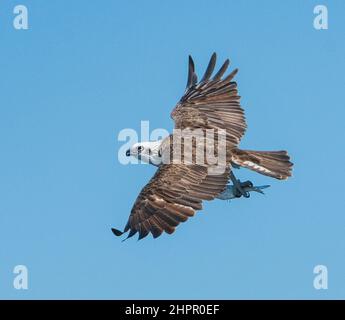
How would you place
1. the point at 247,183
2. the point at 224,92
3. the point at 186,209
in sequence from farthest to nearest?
the point at 224,92 < the point at 247,183 < the point at 186,209

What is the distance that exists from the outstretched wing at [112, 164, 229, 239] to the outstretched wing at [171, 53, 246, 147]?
78.5 inches

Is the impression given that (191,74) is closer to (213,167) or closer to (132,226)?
(213,167)

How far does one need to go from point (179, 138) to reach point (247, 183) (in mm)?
1703

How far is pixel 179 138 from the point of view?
79.5ft

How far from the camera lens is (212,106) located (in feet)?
84.2

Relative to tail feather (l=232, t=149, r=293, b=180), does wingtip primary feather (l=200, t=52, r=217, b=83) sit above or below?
above

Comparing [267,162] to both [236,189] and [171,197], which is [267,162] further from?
[171,197]

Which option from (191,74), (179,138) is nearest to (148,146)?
(179,138)

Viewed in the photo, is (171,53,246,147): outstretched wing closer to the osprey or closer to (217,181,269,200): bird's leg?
the osprey

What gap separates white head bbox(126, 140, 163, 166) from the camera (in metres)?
24.6

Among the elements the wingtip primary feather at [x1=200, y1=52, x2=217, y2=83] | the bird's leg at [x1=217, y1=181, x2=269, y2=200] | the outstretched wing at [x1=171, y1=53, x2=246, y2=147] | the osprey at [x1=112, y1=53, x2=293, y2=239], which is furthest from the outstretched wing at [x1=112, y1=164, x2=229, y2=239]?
the wingtip primary feather at [x1=200, y1=52, x2=217, y2=83]

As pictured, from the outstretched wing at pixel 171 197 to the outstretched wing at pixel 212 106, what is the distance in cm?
199

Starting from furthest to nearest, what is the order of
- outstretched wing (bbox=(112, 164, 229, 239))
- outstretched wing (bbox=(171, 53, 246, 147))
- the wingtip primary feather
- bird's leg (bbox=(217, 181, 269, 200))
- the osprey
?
the wingtip primary feather < outstretched wing (bbox=(171, 53, 246, 147)) < bird's leg (bbox=(217, 181, 269, 200)) < the osprey < outstretched wing (bbox=(112, 164, 229, 239))

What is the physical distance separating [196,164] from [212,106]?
2.67 m
